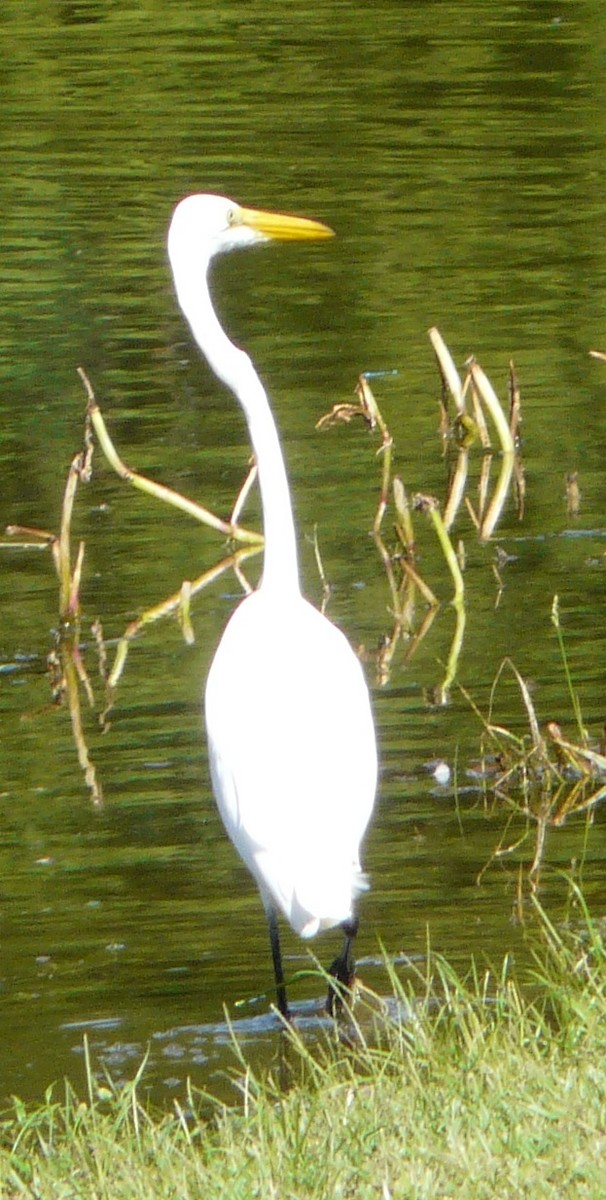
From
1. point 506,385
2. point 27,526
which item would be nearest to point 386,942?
point 27,526

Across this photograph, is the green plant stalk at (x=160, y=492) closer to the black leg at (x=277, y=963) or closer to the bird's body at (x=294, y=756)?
the bird's body at (x=294, y=756)

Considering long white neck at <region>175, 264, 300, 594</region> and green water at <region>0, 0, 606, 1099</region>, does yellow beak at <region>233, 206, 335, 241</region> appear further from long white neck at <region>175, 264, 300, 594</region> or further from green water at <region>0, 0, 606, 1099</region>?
green water at <region>0, 0, 606, 1099</region>

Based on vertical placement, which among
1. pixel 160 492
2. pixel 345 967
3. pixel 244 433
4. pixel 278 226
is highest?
pixel 278 226

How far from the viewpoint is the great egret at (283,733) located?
14.8 ft

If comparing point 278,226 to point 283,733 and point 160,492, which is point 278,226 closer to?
point 283,733

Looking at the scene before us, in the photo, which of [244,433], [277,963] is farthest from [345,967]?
[244,433]

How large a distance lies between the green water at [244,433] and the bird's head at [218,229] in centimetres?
162

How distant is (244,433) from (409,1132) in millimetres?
6325

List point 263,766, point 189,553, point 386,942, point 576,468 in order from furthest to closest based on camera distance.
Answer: point 576,468 < point 189,553 < point 386,942 < point 263,766

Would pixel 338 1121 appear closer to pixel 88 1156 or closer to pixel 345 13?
pixel 88 1156

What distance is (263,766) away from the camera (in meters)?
4.64

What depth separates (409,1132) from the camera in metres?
3.46

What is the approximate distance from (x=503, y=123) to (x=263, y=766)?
1327 centimetres

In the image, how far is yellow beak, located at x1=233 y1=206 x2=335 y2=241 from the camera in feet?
17.9
